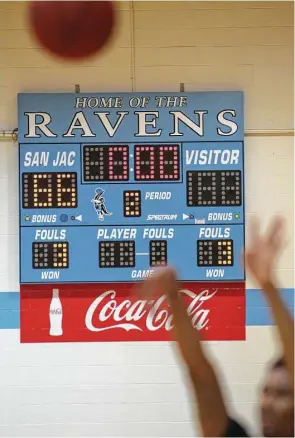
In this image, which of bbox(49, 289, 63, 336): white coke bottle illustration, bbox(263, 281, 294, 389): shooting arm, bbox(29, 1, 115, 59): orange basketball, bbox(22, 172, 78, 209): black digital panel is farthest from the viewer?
bbox(49, 289, 63, 336): white coke bottle illustration

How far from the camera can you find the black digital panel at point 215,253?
3.31 m

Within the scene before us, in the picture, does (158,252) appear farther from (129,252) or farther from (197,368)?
(197,368)

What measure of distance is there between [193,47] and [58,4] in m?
1.14

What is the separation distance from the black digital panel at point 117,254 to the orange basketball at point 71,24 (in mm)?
1101

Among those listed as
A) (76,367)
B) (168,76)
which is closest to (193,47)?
(168,76)

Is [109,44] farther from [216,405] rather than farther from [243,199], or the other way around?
[216,405]

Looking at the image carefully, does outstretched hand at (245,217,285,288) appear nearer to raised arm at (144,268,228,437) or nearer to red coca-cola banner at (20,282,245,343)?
raised arm at (144,268,228,437)

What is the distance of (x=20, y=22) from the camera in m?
3.46

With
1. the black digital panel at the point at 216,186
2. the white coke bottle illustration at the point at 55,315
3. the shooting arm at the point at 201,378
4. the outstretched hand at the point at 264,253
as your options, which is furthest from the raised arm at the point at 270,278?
the white coke bottle illustration at the point at 55,315

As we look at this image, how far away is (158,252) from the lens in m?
3.33

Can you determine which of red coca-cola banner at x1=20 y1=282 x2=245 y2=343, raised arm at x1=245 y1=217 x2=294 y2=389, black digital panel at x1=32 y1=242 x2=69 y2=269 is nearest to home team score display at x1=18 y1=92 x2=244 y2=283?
black digital panel at x1=32 y1=242 x2=69 y2=269

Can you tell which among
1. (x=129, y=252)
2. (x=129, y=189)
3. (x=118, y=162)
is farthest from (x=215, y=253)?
(x=118, y=162)

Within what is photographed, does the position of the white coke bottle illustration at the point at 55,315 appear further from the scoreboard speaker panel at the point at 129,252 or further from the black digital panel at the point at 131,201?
the black digital panel at the point at 131,201

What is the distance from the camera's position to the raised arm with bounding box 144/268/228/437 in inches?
57.8
